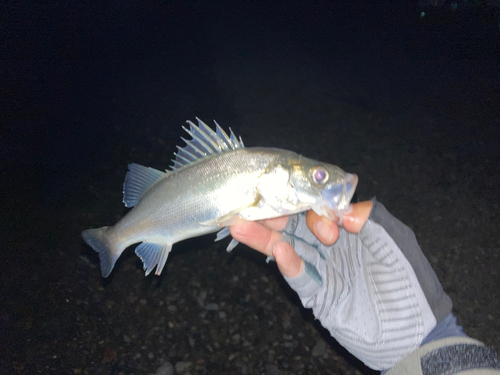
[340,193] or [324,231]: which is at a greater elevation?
[340,193]

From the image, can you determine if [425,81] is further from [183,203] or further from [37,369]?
[37,369]

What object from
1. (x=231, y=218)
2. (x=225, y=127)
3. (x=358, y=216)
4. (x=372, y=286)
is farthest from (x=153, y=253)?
(x=225, y=127)

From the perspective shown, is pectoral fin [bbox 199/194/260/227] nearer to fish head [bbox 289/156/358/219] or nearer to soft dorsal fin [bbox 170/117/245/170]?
fish head [bbox 289/156/358/219]

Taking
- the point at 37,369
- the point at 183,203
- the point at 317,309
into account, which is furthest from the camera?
the point at 37,369

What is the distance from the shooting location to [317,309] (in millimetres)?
2521

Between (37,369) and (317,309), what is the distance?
9.32 feet

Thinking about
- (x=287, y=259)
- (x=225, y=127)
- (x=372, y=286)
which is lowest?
(x=225, y=127)

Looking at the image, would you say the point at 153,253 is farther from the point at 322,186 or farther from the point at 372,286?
the point at 372,286

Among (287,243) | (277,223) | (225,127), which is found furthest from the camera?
(225,127)

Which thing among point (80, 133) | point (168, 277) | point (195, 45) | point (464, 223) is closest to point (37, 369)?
point (168, 277)

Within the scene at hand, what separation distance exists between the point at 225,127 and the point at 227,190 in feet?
14.7

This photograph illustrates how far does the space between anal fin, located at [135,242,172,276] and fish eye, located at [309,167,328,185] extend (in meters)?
1.21

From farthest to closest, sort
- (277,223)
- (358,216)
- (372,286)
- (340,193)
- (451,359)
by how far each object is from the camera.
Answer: (277,223)
(372,286)
(358,216)
(340,193)
(451,359)

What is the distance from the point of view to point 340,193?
2.22 meters
